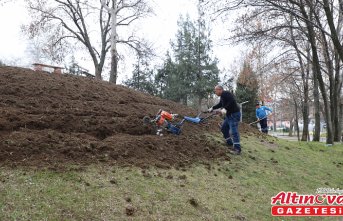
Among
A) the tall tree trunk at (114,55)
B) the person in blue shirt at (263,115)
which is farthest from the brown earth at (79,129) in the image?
the tall tree trunk at (114,55)

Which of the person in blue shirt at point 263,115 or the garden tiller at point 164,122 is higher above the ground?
the person in blue shirt at point 263,115

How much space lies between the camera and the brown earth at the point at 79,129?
527cm

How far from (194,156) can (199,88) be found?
76.0 feet

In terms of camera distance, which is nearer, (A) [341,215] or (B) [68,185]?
(B) [68,185]

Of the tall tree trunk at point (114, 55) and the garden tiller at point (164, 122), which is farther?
the tall tree trunk at point (114, 55)

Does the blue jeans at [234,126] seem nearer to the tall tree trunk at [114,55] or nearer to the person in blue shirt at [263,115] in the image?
the person in blue shirt at [263,115]

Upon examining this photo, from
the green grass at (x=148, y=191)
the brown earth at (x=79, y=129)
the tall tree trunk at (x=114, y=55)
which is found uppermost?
the tall tree trunk at (x=114, y=55)

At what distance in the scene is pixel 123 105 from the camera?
856 centimetres

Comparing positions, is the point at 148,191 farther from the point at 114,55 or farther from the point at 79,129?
the point at 114,55

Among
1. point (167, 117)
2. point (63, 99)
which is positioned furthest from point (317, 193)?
A: point (63, 99)

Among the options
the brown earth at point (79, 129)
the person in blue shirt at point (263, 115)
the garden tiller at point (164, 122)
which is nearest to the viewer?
the brown earth at point (79, 129)

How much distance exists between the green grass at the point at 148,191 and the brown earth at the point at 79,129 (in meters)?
0.38

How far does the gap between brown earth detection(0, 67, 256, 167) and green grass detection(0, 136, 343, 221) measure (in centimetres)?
38

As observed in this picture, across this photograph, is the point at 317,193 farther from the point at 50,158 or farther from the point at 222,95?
the point at 50,158
